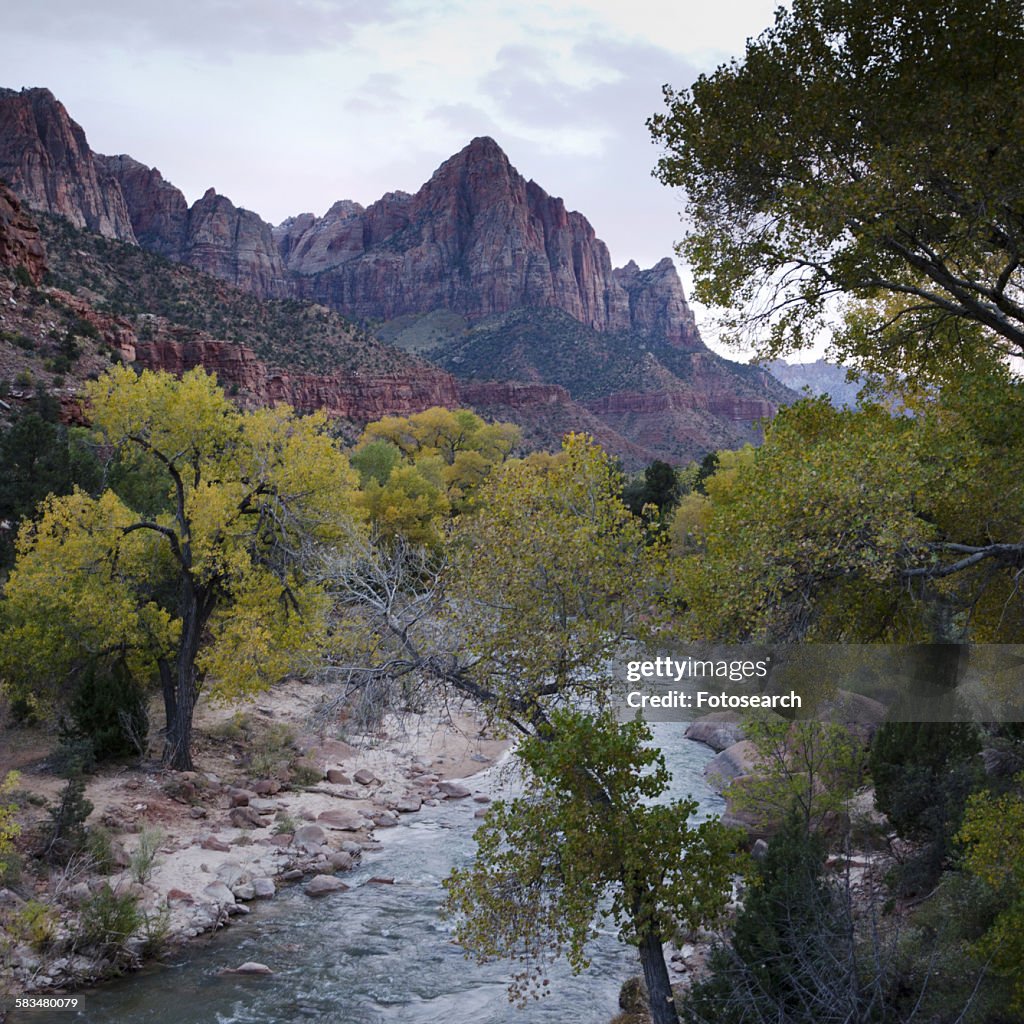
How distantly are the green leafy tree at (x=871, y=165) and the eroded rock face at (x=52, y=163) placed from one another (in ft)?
366

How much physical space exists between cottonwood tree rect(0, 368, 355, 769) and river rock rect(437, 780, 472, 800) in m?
6.01

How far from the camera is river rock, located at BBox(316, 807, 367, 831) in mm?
16062

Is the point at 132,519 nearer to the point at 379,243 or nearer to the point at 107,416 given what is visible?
the point at 107,416

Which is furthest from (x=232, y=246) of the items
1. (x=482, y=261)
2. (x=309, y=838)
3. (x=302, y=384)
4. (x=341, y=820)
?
(x=309, y=838)

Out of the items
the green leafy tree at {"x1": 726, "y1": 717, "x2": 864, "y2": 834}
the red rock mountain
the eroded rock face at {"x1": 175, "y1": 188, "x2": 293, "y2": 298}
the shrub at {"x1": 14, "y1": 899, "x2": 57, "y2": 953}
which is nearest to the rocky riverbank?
the shrub at {"x1": 14, "y1": 899, "x2": 57, "y2": 953}

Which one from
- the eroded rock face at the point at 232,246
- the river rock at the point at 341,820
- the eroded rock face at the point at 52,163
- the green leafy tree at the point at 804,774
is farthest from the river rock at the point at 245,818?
the eroded rock face at the point at 232,246

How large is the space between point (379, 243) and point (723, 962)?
609 feet

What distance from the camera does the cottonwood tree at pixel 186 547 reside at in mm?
15383

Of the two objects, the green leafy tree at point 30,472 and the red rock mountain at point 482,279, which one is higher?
the red rock mountain at point 482,279

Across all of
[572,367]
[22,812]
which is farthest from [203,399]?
[572,367]

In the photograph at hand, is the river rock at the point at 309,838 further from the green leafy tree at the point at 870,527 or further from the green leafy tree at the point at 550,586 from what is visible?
the green leafy tree at the point at 870,527

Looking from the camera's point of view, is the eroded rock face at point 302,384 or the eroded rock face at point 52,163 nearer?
the eroded rock face at point 302,384

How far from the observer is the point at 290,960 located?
1112 cm

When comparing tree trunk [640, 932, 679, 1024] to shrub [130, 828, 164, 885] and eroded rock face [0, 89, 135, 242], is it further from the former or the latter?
eroded rock face [0, 89, 135, 242]
